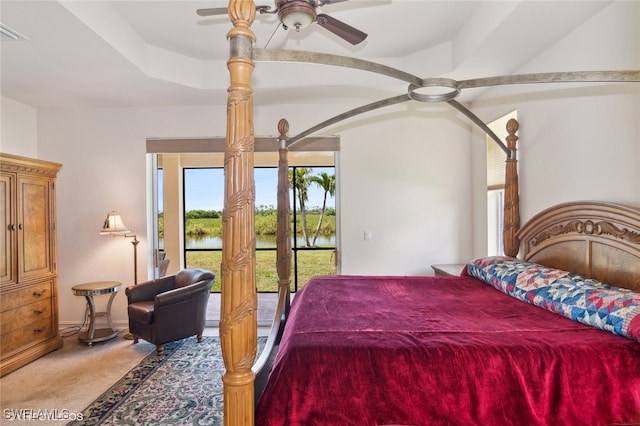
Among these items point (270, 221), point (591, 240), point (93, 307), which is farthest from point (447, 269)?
point (93, 307)

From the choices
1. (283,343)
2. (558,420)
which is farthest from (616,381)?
(283,343)

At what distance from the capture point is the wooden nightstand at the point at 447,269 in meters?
3.52

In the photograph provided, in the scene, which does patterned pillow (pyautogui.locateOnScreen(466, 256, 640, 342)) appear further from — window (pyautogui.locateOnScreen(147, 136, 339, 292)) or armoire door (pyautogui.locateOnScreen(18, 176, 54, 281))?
armoire door (pyautogui.locateOnScreen(18, 176, 54, 281))

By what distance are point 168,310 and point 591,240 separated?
349 cm

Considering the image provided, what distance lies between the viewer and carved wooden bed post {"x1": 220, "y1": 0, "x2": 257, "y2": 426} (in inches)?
48.6

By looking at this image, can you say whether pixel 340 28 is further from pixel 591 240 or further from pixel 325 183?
pixel 325 183

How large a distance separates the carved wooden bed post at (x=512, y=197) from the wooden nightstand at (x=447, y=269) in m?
0.61

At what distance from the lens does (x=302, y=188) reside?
5.64m

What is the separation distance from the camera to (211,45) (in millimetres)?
3316

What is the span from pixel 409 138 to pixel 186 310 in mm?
3116

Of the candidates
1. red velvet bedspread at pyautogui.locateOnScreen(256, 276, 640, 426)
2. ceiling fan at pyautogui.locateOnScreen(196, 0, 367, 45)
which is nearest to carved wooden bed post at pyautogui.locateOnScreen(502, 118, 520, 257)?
red velvet bedspread at pyautogui.locateOnScreen(256, 276, 640, 426)

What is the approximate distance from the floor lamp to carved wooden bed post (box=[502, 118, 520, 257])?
393cm

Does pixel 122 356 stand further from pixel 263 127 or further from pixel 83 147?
pixel 263 127

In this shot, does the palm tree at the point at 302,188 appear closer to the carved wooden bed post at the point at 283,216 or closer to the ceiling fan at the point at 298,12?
the carved wooden bed post at the point at 283,216
